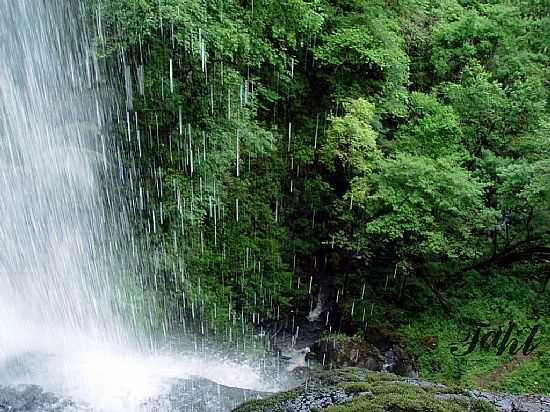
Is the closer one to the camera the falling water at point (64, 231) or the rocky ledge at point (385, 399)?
the rocky ledge at point (385, 399)

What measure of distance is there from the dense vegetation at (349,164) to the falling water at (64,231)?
2.33 feet

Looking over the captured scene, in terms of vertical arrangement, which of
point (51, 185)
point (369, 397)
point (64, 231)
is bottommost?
point (64, 231)

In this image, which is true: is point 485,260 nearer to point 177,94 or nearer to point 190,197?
point 190,197

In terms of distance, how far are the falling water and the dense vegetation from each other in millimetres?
711

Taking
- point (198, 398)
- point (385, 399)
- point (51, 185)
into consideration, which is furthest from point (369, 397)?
point (51, 185)

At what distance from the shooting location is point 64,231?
896cm

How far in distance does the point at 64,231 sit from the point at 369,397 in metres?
6.07

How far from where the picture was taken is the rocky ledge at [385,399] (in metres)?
5.17

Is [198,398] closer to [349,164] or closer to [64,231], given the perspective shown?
[64,231]

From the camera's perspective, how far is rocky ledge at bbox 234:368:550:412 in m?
5.17

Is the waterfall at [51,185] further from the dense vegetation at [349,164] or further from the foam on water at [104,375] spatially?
the dense vegetation at [349,164]

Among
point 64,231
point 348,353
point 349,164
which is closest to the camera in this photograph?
point 64,231

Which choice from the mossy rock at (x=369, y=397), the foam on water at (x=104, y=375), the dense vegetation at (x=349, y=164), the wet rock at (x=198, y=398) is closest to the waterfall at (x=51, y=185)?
the foam on water at (x=104, y=375)

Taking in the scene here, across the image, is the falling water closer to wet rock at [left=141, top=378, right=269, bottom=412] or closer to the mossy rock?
wet rock at [left=141, top=378, right=269, bottom=412]
